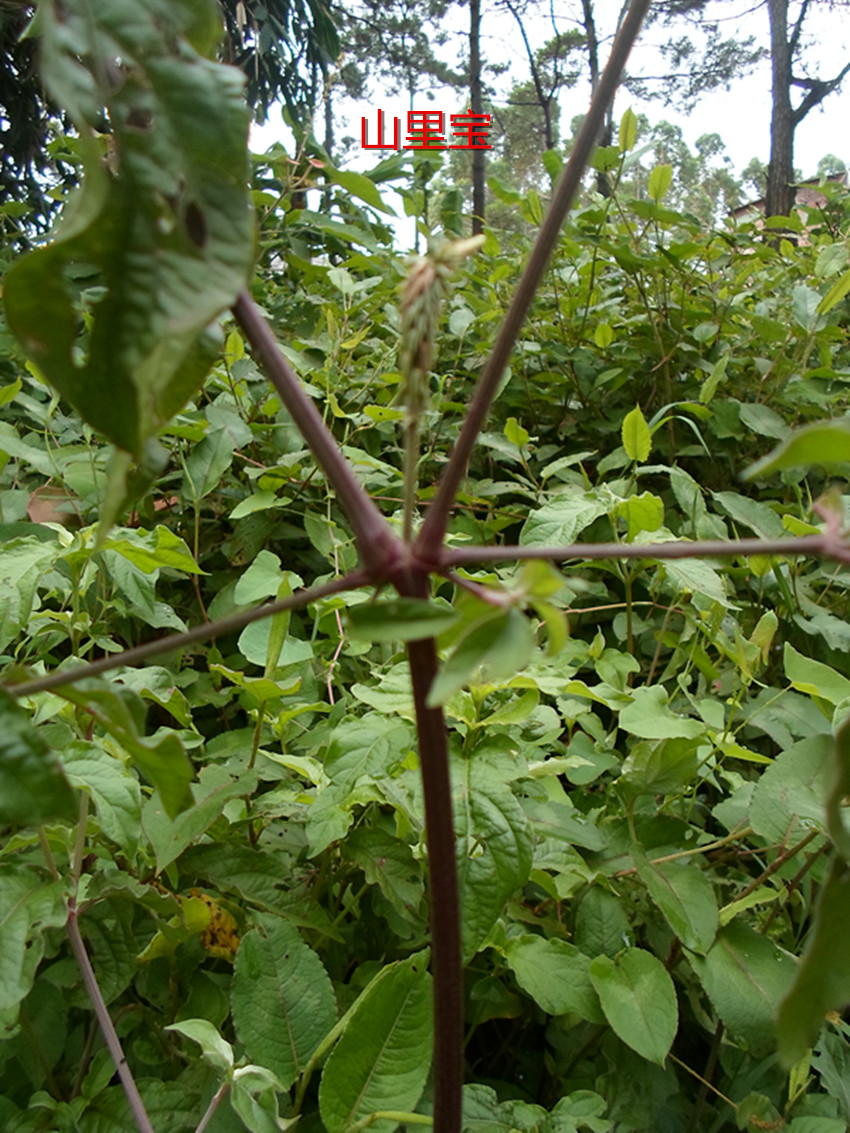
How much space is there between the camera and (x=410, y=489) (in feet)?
1.07

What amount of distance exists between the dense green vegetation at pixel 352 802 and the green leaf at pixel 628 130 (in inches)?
28.9

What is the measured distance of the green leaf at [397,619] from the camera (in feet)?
0.88

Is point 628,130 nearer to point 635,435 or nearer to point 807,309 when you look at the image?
point 807,309

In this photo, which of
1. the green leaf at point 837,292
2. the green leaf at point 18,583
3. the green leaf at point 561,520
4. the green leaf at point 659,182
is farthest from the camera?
the green leaf at point 659,182

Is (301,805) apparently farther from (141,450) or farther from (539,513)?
(141,450)

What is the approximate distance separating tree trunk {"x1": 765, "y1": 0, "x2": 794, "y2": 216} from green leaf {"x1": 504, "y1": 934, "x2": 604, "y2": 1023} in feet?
13.4

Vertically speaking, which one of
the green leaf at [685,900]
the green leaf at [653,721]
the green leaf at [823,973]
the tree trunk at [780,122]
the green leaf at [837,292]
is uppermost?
the tree trunk at [780,122]

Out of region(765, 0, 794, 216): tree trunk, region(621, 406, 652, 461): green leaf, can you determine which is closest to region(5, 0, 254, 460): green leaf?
region(621, 406, 652, 461): green leaf

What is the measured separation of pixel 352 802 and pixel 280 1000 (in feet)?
0.47

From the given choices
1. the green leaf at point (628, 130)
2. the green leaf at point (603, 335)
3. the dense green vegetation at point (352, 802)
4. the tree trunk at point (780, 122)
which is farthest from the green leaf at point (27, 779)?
the tree trunk at point (780, 122)

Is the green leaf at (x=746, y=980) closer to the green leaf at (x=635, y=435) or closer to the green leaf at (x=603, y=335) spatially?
the green leaf at (x=635, y=435)

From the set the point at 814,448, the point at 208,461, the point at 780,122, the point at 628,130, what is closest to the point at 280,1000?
the point at 814,448

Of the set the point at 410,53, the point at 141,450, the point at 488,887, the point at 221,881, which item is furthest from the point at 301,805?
the point at 410,53

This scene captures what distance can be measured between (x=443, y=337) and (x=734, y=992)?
143 centimetres
